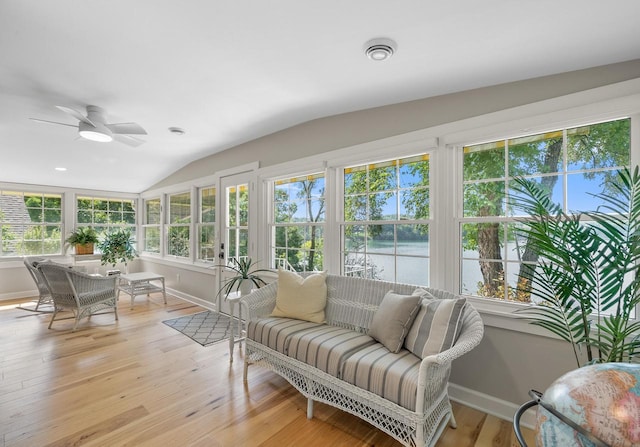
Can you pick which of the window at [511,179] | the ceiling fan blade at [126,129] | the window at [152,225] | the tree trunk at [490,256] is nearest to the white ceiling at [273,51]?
the ceiling fan blade at [126,129]

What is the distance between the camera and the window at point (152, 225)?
629 cm

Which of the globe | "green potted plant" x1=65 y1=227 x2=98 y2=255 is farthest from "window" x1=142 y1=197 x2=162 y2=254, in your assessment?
the globe

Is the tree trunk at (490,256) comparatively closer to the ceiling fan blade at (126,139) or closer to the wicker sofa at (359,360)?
the wicker sofa at (359,360)

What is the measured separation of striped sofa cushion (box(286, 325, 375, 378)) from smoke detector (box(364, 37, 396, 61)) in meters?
1.92

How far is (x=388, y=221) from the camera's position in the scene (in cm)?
277

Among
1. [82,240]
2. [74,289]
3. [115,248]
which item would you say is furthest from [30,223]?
[74,289]

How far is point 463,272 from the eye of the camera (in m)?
2.37

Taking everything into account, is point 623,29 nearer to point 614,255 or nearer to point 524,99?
point 524,99

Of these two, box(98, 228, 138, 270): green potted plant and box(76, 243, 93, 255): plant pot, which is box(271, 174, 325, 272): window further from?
box(76, 243, 93, 255): plant pot

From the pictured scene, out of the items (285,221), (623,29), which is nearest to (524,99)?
(623,29)

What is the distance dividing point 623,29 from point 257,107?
2623 millimetres

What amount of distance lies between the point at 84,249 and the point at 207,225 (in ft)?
9.11

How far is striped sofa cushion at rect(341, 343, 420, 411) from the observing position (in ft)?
5.28

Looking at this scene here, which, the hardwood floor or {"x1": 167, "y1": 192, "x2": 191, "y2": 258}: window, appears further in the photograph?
{"x1": 167, "y1": 192, "x2": 191, "y2": 258}: window
